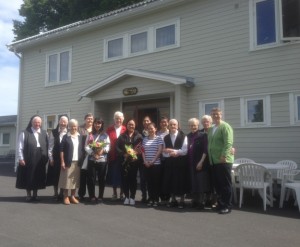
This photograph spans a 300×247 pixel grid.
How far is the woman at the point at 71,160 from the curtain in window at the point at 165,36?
5.86 m

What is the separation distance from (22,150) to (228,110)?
5.93 metres

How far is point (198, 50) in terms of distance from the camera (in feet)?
37.3

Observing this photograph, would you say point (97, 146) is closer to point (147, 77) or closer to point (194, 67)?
point (147, 77)

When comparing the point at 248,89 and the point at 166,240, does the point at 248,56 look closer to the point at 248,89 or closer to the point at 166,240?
the point at 248,89

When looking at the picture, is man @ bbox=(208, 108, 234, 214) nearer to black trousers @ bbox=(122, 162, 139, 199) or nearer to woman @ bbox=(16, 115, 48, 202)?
black trousers @ bbox=(122, 162, 139, 199)

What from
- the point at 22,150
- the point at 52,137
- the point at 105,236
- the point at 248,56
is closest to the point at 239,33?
the point at 248,56

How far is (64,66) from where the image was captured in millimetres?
15422

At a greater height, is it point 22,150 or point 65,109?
point 65,109

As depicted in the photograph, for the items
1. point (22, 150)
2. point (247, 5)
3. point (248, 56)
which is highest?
point (247, 5)

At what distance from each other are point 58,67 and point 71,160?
29.6 ft

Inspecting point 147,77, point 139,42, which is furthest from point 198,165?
point 139,42

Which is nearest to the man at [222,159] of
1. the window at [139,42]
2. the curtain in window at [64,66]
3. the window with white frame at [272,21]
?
the window with white frame at [272,21]

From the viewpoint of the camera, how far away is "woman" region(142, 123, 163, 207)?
7266 millimetres

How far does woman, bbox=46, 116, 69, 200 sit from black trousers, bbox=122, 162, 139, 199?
1520mm
